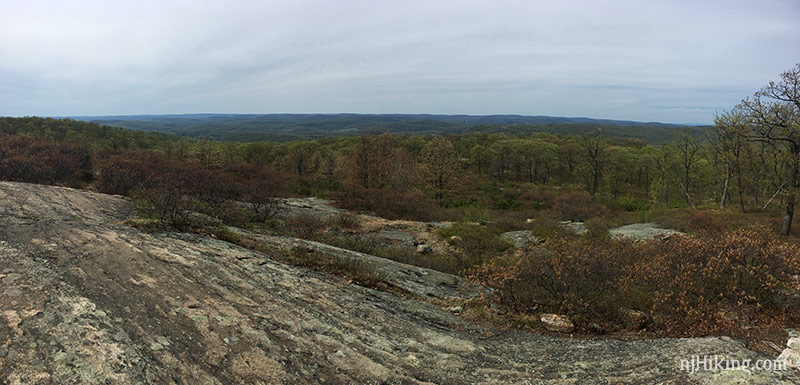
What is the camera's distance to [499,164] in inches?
2571

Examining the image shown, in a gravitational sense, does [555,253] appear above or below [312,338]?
above

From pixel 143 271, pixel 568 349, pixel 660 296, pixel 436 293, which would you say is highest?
pixel 143 271

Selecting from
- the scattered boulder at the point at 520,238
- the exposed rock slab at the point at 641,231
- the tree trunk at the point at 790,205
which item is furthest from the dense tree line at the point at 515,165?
the scattered boulder at the point at 520,238

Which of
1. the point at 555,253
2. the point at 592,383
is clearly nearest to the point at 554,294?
the point at 555,253

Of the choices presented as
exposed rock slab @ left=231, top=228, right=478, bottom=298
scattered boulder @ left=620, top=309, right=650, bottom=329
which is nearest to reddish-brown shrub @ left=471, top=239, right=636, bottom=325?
scattered boulder @ left=620, top=309, right=650, bottom=329

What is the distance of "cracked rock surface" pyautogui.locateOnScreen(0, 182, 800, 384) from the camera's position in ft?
12.1

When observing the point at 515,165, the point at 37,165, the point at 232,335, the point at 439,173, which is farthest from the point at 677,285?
the point at 515,165

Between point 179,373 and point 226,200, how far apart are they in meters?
12.6

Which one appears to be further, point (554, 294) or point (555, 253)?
point (555, 253)

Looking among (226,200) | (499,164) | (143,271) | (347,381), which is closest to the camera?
(347,381)

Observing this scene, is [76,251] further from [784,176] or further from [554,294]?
[784,176]

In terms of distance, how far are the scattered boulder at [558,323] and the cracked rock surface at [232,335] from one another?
0.42 m

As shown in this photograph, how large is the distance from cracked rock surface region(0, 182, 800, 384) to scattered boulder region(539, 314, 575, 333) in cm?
42

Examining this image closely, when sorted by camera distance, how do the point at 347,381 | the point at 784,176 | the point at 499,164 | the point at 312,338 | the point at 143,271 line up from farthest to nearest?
1. the point at 499,164
2. the point at 784,176
3. the point at 143,271
4. the point at 312,338
5. the point at 347,381
